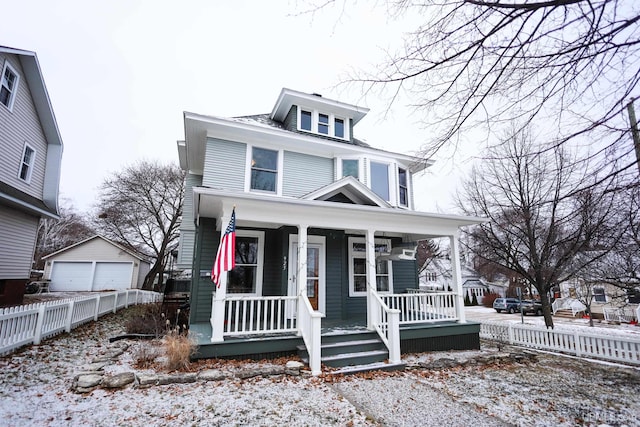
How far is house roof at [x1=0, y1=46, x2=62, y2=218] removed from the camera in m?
10.5

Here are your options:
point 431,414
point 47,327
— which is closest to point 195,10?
point 431,414

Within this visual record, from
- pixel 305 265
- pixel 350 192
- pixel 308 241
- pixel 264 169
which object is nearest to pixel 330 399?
pixel 305 265

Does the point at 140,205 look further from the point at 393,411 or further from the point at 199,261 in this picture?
the point at 393,411

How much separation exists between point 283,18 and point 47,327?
9.15 m

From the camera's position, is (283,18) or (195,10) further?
(195,10)

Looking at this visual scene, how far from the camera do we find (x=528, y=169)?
9703 millimetres

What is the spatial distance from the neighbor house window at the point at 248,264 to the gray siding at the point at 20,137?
8955mm

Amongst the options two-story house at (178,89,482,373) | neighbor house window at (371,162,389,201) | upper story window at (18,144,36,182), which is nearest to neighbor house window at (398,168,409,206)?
two-story house at (178,89,482,373)

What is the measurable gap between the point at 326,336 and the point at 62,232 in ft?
117

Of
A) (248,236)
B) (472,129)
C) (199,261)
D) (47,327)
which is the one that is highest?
(472,129)

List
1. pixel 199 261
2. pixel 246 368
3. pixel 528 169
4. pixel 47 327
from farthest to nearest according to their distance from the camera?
pixel 528 169 < pixel 199 261 < pixel 47 327 < pixel 246 368

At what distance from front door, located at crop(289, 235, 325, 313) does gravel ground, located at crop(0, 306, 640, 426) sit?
2.55 m

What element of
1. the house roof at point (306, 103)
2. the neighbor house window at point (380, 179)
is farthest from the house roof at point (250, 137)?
the house roof at point (306, 103)

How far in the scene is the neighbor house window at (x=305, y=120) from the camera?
421 inches
